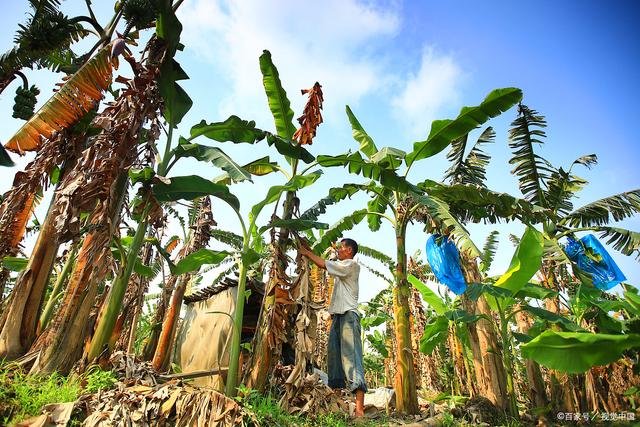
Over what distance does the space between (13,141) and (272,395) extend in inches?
186

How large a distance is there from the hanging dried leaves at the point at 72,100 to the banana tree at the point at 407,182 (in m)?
3.26

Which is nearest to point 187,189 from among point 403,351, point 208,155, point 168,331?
point 208,155

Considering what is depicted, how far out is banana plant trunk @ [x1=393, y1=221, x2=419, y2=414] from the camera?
16.7 feet

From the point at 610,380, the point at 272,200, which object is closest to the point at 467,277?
the point at 610,380

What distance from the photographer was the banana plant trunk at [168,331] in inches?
299

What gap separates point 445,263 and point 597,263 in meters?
3.17

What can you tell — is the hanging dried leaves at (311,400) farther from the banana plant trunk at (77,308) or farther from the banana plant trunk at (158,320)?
the banana plant trunk at (158,320)

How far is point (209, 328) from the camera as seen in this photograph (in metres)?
8.04

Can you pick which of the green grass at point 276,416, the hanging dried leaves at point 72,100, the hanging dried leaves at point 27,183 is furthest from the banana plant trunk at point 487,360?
the hanging dried leaves at point 27,183

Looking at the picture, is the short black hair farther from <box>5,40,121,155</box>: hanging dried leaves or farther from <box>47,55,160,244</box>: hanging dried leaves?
<box>5,40,121,155</box>: hanging dried leaves

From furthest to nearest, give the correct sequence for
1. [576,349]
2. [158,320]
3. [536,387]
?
[158,320] < [536,387] < [576,349]

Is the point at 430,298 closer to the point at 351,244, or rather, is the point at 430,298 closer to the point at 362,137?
the point at 351,244

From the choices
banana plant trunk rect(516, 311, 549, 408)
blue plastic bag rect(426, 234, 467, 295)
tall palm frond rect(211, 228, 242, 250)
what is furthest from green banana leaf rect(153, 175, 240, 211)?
tall palm frond rect(211, 228, 242, 250)

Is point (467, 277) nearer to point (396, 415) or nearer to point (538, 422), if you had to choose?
point (538, 422)
